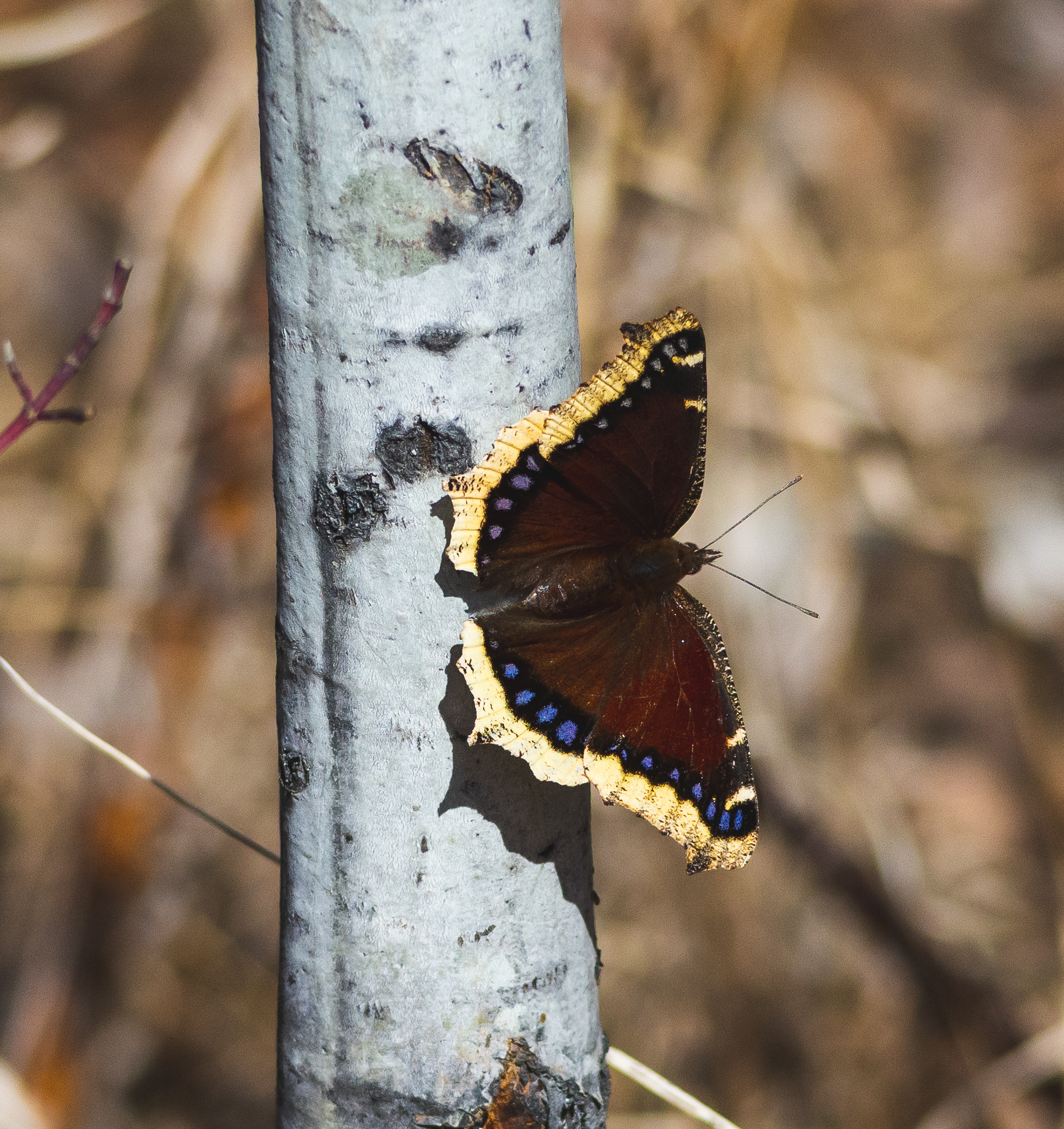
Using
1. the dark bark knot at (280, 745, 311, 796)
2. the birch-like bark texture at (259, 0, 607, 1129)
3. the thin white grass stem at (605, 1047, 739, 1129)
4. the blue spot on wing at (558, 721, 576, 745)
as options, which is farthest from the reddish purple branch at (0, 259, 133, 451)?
the thin white grass stem at (605, 1047, 739, 1129)

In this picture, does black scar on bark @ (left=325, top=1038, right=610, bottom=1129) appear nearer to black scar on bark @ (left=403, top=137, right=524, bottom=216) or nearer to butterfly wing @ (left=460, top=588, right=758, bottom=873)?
butterfly wing @ (left=460, top=588, right=758, bottom=873)

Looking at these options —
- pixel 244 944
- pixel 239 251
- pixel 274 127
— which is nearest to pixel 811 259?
pixel 239 251

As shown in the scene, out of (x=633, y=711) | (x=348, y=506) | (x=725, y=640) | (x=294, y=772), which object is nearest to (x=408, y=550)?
(x=348, y=506)

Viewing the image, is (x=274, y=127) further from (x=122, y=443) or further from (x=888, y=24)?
(x=888, y=24)

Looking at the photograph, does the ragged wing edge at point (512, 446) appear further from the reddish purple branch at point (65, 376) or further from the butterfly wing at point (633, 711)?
the reddish purple branch at point (65, 376)

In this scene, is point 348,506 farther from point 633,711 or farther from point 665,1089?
point 665,1089

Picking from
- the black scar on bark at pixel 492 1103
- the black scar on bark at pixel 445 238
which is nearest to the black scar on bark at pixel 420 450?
→ the black scar on bark at pixel 445 238
